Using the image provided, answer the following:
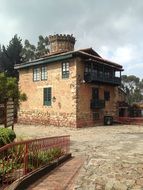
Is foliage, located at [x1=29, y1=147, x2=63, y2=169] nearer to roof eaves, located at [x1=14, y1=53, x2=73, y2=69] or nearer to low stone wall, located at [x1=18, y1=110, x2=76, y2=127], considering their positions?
low stone wall, located at [x1=18, y1=110, x2=76, y2=127]

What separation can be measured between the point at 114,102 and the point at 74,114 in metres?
7.67

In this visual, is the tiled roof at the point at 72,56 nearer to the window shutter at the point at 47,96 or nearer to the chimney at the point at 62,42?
the window shutter at the point at 47,96

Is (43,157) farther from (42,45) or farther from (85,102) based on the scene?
(42,45)

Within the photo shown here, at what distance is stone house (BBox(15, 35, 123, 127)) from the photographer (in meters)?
31.6

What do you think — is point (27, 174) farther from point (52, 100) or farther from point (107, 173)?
point (52, 100)

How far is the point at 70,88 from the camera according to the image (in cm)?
3189

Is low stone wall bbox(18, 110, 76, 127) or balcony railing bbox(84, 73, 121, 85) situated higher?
balcony railing bbox(84, 73, 121, 85)

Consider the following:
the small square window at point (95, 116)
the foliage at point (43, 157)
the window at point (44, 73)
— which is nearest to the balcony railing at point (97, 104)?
the small square window at point (95, 116)

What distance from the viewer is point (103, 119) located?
3488cm

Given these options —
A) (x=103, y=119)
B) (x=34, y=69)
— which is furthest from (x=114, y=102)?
(x=34, y=69)

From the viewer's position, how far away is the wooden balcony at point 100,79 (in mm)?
31744

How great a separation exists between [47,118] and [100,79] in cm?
685

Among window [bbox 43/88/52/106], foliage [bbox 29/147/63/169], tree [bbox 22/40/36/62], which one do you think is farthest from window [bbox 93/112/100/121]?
tree [bbox 22/40/36/62]

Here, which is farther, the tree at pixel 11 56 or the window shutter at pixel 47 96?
the tree at pixel 11 56
